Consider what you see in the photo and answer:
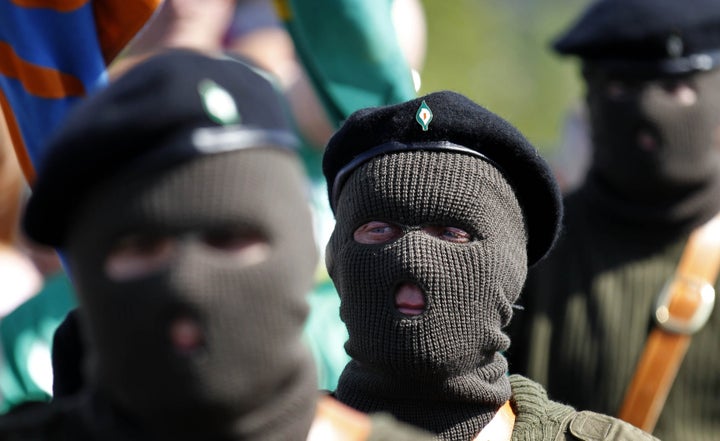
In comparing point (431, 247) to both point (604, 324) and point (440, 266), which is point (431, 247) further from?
point (604, 324)

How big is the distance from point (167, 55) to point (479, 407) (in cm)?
141

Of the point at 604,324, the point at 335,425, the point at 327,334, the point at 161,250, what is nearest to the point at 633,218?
the point at 604,324

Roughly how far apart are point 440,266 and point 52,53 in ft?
3.73

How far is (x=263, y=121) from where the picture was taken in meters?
2.26

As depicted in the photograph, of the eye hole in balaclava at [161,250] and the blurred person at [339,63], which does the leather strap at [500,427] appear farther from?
the eye hole in balaclava at [161,250]

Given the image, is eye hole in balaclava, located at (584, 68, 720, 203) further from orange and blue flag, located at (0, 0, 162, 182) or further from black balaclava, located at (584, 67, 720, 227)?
orange and blue flag, located at (0, 0, 162, 182)

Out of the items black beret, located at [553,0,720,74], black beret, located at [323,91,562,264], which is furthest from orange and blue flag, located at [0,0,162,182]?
black beret, located at [553,0,720,74]

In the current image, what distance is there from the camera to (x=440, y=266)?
3.29 metres

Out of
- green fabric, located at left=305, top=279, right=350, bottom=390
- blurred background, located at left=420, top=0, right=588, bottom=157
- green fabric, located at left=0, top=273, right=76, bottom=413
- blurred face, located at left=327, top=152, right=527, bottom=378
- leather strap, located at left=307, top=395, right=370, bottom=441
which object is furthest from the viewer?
blurred background, located at left=420, top=0, right=588, bottom=157

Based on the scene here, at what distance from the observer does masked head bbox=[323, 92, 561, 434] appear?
3305 millimetres

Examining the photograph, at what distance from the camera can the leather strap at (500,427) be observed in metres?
3.36

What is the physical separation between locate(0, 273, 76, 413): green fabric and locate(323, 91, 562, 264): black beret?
1309 millimetres

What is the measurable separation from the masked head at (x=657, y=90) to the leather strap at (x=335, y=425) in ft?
9.71

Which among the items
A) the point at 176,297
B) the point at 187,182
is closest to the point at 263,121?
the point at 187,182
